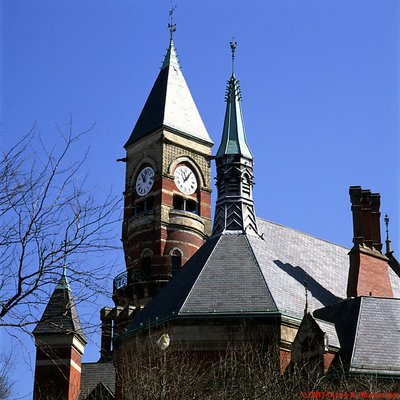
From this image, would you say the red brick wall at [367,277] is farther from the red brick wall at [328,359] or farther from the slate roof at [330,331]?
the red brick wall at [328,359]

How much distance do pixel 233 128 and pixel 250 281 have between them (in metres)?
11.0

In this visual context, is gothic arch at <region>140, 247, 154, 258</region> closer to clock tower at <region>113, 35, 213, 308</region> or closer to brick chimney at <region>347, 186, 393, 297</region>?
clock tower at <region>113, 35, 213, 308</region>

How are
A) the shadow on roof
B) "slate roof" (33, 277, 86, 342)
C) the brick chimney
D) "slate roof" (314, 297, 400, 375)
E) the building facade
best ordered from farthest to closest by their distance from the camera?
the brick chimney < the shadow on roof < the building facade < "slate roof" (314, 297, 400, 375) < "slate roof" (33, 277, 86, 342)

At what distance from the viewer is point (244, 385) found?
22.4m

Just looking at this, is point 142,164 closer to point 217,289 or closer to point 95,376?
point 95,376

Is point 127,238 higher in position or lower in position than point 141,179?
lower

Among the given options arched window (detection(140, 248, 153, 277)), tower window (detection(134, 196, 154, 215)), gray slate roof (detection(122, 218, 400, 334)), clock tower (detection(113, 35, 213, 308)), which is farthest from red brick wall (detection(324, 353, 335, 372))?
tower window (detection(134, 196, 154, 215))

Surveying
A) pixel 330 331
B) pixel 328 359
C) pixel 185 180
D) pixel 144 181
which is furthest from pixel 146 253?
pixel 328 359

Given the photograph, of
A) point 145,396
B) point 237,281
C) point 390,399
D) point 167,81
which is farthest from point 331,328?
point 167,81

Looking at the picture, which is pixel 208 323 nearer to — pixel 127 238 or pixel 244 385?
pixel 244 385

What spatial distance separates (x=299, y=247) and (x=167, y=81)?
25896 millimetres

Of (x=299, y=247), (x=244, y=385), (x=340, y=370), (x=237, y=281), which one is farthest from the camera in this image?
(x=299, y=247)

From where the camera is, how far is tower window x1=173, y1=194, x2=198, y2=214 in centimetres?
5928

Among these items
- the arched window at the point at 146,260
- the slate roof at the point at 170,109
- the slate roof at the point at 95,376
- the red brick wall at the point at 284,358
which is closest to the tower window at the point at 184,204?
the arched window at the point at 146,260
